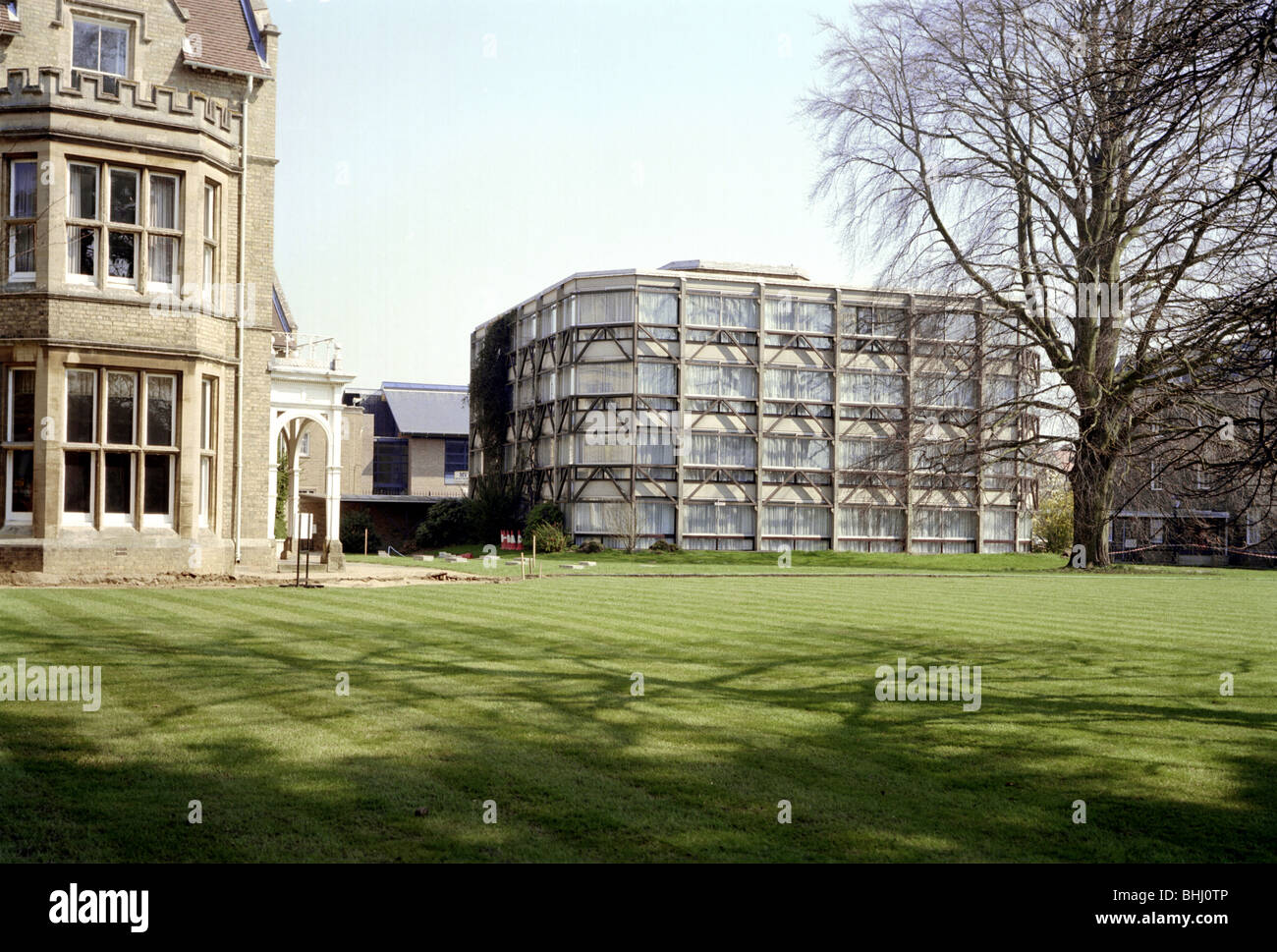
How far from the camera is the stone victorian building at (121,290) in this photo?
19938 millimetres

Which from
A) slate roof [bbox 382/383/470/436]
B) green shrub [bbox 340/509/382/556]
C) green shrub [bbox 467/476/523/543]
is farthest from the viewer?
slate roof [bbox 382/383/470/436]

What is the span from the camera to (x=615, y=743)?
7.96 meters

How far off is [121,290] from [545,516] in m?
31.1

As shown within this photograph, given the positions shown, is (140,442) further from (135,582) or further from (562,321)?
(562,321)

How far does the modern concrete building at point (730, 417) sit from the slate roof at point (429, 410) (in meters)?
21.8

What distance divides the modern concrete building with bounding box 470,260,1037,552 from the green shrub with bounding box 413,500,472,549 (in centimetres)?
483

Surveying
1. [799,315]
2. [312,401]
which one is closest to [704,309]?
[799,315]

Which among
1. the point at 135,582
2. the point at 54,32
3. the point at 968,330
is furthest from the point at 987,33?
the point at 135,582

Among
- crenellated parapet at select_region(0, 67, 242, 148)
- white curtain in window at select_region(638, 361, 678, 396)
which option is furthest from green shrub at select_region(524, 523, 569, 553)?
crenellated parapet at select_region(0, 67, 242, 148)

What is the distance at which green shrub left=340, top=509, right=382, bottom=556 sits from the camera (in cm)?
5412

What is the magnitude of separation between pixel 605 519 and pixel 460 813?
44616 mm

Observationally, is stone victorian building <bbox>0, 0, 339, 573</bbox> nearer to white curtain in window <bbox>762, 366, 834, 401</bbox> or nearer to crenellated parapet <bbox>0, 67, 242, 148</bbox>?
crenellated parapet <bbox>0, 67, 242, 148</bbox>

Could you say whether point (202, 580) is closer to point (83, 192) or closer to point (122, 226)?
point (122, 226)

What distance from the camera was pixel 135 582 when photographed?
19453mm
